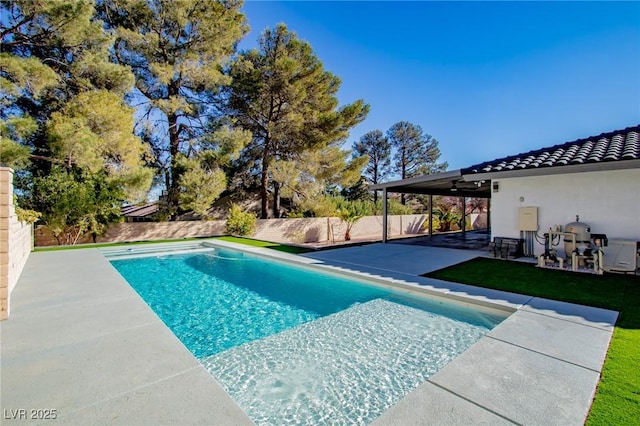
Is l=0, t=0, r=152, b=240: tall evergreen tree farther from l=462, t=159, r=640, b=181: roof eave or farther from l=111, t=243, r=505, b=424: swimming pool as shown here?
l=462, t=159, r=640, b=181: roof eave

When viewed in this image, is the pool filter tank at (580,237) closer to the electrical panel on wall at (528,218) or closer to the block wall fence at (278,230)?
the electrical panel on wall at (528,218)

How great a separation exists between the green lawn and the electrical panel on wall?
1.36 meters

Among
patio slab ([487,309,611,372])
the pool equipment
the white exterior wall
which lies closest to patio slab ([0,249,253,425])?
patio slab ([487,309,611,372])

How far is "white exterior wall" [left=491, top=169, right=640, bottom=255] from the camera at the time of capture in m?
8.11

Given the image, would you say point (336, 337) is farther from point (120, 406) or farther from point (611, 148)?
point (611, 148)

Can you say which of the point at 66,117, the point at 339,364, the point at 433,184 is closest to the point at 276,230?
the point at 433,184

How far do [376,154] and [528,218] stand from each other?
27.5m

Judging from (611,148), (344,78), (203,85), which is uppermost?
(344,78)

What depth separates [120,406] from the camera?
2600 mm

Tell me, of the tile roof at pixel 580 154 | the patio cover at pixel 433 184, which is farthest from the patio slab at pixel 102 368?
the patio cover at pixel 433 184

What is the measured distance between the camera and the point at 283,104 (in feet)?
66.4

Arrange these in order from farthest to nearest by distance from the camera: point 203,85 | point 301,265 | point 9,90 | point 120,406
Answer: point 203,85 → point 9,90 → point 301,265 → point 120,406

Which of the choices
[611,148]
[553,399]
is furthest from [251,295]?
[611,148]

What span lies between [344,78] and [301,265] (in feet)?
54.7
